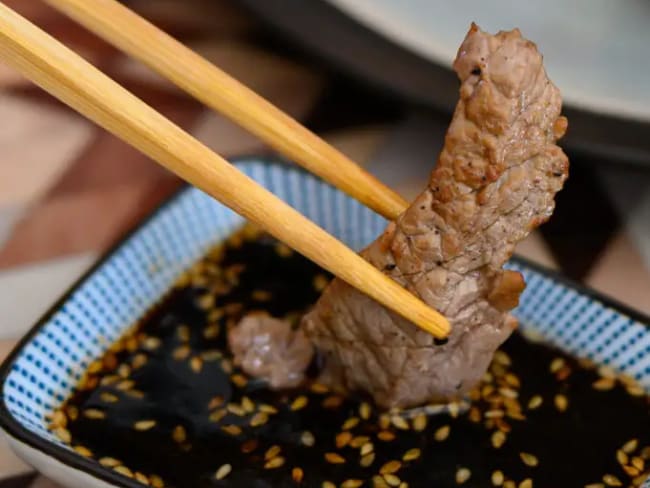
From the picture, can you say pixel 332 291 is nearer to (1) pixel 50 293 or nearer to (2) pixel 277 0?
(1) pixel 50 293

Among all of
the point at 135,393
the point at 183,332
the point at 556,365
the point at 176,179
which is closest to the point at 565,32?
the point at 556,365

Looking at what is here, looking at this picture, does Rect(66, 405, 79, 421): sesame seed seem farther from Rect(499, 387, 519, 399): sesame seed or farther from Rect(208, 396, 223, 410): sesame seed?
Rect(499, 387, 519, 399): sesame seed

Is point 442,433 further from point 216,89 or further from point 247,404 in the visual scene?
point 216,89

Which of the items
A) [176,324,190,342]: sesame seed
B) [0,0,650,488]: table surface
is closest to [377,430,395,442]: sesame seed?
[176,324,190,342]: sesame seed

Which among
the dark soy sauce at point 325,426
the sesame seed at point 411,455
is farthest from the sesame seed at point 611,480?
the sesame seed at point 411,455

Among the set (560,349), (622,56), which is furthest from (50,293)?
(622,56)

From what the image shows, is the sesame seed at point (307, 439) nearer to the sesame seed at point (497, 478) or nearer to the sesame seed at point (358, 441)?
the sesame seed at point (358, 441)
